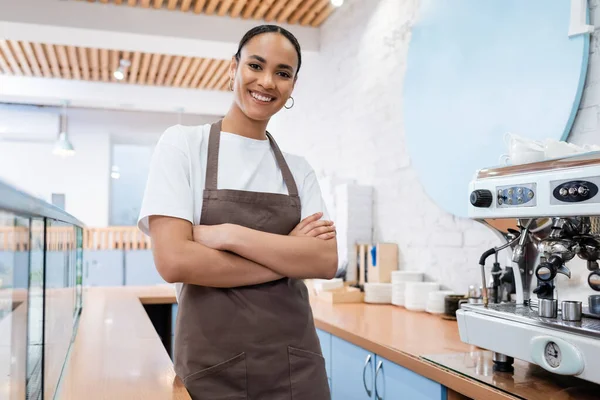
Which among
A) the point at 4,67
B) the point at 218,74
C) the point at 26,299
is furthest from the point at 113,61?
the point at 26,299

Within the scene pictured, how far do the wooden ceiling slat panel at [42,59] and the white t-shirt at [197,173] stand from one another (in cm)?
532

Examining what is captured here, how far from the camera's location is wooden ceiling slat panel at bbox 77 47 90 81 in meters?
6.16

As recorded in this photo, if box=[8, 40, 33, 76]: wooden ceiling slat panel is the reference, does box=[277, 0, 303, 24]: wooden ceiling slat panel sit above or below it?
below

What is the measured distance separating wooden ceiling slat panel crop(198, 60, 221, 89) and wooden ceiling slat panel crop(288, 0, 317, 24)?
1730 millimetres

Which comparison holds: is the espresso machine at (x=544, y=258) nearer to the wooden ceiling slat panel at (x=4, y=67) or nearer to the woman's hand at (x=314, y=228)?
the woman's hand at (x=314, y=228)

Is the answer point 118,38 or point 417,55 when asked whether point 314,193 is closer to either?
point 417,55

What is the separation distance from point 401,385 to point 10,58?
20.5 feet

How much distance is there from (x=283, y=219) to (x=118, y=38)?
3930 mm

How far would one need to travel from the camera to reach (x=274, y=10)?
477 cm

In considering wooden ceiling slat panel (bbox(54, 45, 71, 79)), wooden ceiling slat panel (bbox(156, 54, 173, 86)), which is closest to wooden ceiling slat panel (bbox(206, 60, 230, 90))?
wooden ceiling slat panel (bbox(156, 54, 173, 86))

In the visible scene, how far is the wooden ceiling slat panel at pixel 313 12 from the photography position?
4615 mm

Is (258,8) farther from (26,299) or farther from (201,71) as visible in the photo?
(26,299)

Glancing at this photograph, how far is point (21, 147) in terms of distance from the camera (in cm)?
962

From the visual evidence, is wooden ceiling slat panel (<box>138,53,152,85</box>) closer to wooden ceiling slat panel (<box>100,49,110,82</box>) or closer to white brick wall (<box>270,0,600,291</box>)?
wooden ceiling slat panel (<box>100,49,110,82</box>)
